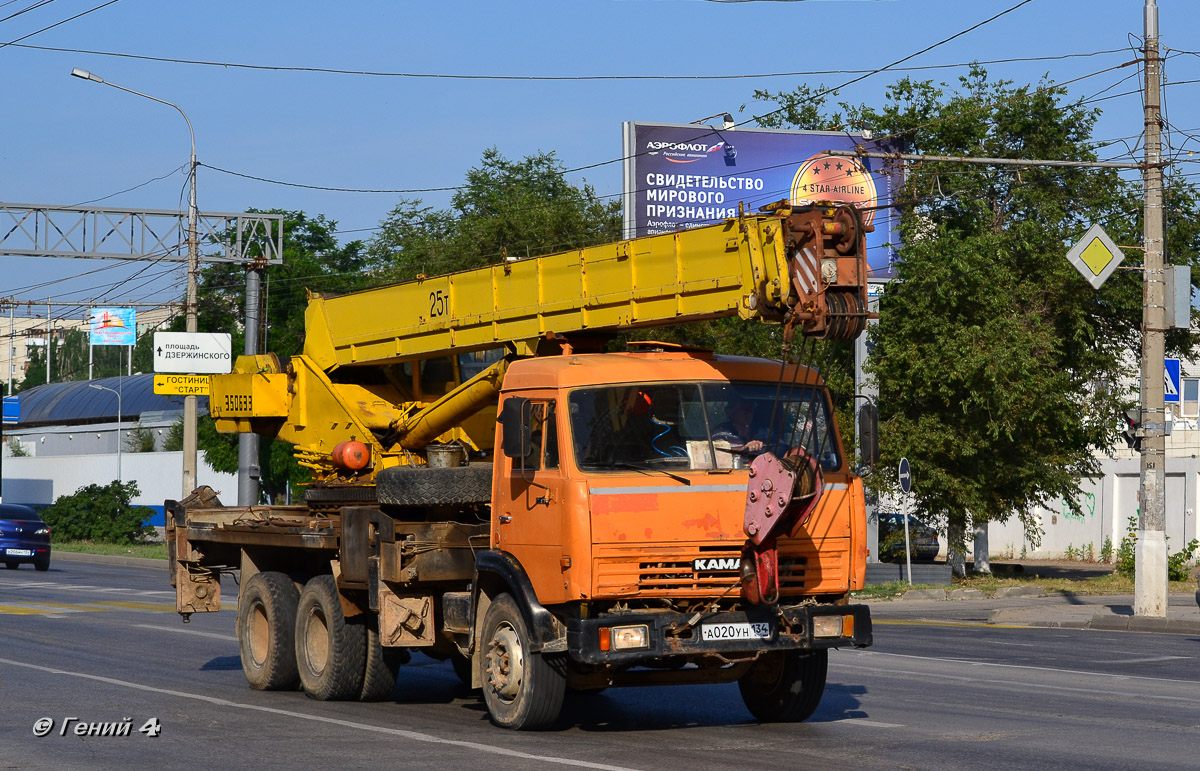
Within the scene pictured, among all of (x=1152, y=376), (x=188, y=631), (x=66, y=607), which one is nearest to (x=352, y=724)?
(x=188, y=631)

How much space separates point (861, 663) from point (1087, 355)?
803 inches

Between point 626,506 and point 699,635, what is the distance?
37.2 inches

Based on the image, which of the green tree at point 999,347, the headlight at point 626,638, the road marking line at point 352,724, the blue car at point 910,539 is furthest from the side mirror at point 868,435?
the blue car at point 910,539

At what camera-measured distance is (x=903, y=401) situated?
106 feet

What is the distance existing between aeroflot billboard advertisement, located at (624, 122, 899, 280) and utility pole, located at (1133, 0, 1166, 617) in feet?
44.1

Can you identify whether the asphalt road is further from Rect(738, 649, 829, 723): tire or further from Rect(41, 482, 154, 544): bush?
Rect(41, 482, 154, 544): bush

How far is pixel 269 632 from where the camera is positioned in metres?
13.2

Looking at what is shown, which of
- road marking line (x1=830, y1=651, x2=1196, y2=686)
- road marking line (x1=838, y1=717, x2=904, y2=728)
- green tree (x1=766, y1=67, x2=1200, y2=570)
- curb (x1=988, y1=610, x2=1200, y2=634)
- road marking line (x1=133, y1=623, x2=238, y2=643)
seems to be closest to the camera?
road marking line (x1=838, y1=717, x2=904, y2=728)

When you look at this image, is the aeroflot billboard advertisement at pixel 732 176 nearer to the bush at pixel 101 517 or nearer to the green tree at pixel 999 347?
the green tree at pixel 999 347

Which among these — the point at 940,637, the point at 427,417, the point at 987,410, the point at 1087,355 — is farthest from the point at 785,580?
the point at 1087,355

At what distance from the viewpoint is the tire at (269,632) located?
1306 centimetres

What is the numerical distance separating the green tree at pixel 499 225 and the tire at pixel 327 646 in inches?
1058

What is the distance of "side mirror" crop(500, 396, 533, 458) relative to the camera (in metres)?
9.98

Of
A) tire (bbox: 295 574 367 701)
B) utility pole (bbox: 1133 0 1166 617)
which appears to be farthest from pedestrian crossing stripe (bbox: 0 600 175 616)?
utility pole (bbox: 1133 0 1166 617)
